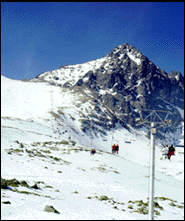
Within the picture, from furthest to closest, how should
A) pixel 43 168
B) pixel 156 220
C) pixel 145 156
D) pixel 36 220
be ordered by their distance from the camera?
pixel 145 156 → pixel 43 168 → pixel 156 220 → pixel 36 220

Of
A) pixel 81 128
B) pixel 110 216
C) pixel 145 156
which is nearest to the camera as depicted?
pixel 110 216

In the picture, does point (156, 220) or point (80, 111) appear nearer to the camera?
point (156, 220)

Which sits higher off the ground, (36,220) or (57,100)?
(57,100)

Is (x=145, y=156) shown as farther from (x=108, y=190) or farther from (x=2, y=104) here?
(x=2, y=104)

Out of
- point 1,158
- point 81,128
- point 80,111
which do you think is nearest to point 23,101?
point 80,111

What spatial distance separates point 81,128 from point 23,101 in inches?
2664

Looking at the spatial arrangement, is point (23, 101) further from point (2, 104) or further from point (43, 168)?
point (43, 168)

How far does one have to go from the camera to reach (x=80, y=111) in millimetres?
182625

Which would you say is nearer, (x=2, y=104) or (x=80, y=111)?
(x=2, y=104)

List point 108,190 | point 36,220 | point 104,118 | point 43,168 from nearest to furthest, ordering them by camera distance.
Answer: point 36,220, point 108,190, point 43,168, point 104,118

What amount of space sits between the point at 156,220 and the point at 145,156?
110 m

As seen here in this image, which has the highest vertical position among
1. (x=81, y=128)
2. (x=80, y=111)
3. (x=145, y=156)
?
(x=80, y=111)

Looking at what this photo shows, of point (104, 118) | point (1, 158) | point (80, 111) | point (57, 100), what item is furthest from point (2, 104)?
point (1, 158)

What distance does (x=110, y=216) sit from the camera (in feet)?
39.4
